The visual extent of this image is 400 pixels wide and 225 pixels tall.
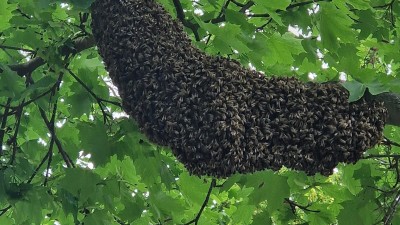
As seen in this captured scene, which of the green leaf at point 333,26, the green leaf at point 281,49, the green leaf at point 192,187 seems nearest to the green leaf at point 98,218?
the green leaf at point 192,187

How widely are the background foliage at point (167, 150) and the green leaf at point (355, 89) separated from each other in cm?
46

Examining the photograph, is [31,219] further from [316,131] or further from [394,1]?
[394,1]

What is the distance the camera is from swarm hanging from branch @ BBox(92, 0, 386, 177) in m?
2.30

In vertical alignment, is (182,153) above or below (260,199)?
above

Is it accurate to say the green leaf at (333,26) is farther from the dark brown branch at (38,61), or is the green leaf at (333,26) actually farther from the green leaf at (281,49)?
the dark brown branch at (38,61)

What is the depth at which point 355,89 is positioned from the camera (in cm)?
244

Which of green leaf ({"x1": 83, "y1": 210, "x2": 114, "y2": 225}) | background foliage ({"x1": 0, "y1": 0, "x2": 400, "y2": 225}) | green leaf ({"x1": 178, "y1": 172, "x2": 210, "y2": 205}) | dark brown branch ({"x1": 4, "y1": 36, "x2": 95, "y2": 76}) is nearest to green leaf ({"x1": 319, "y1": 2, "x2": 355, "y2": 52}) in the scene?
background foliage ({"x1": 0, "y1": 0, "x2": 400, "y2": 225})

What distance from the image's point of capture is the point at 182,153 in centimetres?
237

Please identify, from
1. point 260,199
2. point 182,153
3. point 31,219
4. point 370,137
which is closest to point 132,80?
point 182,153

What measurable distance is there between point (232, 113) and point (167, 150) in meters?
1.13

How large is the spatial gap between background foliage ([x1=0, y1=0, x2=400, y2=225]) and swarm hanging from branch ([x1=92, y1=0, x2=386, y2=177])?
58 cm

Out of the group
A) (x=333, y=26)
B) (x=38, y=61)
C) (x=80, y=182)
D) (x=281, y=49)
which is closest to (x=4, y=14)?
(x=38, y=61)

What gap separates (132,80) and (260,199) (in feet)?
4.13

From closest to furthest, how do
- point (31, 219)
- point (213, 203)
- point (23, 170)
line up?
point (31, 219) < point (23, 170) < point (213, 203)
